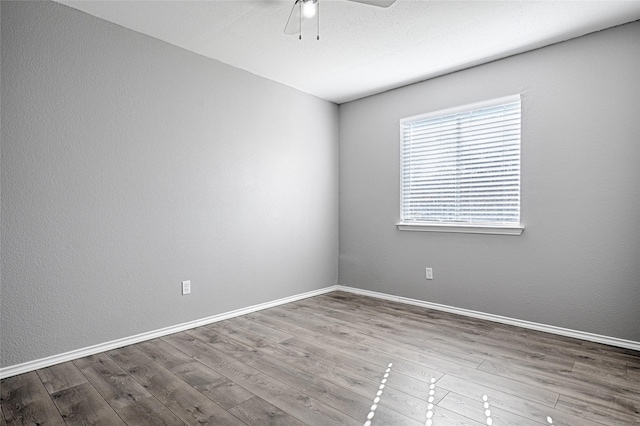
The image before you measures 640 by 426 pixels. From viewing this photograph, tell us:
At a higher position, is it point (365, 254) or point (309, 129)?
point (309, 129)

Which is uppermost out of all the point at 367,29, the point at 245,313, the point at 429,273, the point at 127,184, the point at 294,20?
the point at 367,29

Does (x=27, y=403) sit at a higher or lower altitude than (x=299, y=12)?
lower

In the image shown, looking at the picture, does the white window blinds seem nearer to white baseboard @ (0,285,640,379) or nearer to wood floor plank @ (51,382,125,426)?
white baseboard @ (0,285,640,379)

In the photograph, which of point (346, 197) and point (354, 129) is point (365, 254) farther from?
point (354, 129)

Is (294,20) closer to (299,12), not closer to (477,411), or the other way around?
(299,12)

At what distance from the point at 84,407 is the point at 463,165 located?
136 inches

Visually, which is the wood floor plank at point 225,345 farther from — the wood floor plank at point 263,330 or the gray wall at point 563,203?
the gray wall at point 563,203

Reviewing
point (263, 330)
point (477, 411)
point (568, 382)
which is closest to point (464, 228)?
point (568, 382)

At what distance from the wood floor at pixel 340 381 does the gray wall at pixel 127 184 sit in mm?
364

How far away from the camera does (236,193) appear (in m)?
3.47

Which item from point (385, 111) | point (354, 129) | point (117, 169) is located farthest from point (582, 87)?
point (117, 169)

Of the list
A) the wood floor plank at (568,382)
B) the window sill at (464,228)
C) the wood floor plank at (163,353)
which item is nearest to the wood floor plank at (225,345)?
the wood floor plank at (163,353)

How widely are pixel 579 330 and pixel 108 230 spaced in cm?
370

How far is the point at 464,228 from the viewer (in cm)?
347
